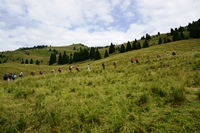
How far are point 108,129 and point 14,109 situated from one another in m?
4.30

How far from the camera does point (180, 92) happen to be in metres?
4.82

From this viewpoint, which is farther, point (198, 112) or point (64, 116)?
point (64, 116)

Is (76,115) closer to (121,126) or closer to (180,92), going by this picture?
(121,126)

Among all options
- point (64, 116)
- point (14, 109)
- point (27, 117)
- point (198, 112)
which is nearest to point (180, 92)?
point (198, 112)

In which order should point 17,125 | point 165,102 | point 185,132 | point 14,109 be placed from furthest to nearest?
point 14,109
point 165,102
point 17,125
point 185,132

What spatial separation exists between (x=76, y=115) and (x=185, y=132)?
3040 mm

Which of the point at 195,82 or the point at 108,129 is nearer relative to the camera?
the point at 108,129

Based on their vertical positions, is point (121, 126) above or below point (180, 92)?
below

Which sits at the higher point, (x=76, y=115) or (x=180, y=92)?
(x=180, y=92)

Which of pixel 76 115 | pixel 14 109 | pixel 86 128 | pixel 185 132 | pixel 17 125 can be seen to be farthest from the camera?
pixel 14 109

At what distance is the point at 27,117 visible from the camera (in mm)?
4703

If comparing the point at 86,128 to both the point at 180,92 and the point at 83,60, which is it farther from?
the point at 83,60

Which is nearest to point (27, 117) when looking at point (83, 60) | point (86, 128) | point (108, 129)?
point (86, 128)

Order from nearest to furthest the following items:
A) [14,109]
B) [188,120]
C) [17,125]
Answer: [188,120]
[17,125]
[14,109]
